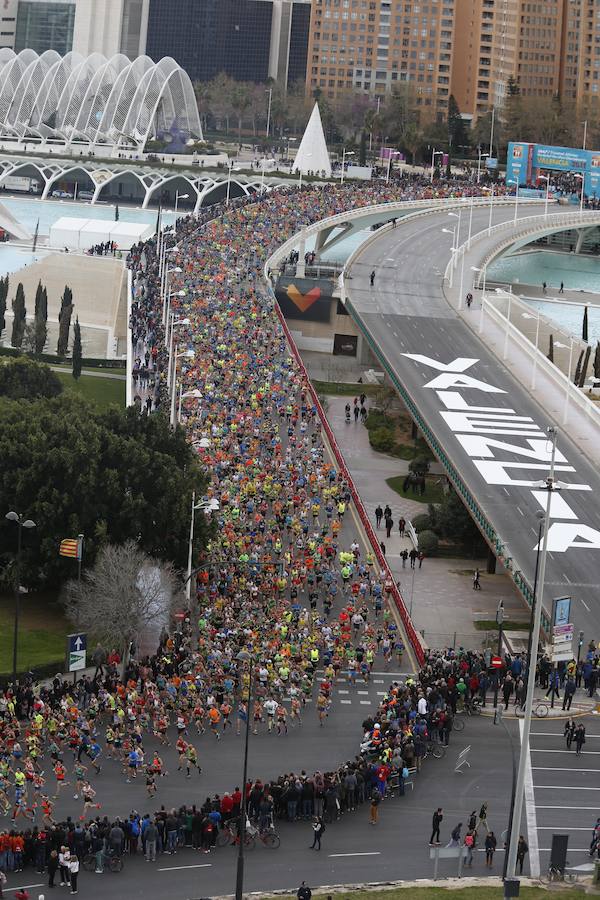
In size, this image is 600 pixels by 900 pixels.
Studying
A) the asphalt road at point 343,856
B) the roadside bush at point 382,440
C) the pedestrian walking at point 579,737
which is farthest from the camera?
the roadside bush at point 382,440

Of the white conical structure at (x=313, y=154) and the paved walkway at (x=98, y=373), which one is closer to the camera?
the paved walkway at (x=98, y=373)

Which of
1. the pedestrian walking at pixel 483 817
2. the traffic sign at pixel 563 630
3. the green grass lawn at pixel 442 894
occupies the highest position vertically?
the traffic sign at pixel 563 630

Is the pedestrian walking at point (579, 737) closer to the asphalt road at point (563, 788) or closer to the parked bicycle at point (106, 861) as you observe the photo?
the asphalt road at point (563, 788)

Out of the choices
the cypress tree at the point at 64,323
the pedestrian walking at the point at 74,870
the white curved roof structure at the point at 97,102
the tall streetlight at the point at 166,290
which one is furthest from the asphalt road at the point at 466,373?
the white curved roof structure at the point at 97,102

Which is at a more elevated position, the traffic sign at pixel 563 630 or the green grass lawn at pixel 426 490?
the green grass lawn at pixel 426 490

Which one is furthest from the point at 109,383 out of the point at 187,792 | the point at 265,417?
the point at 187,792

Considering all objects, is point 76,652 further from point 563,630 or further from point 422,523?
point 422,523
